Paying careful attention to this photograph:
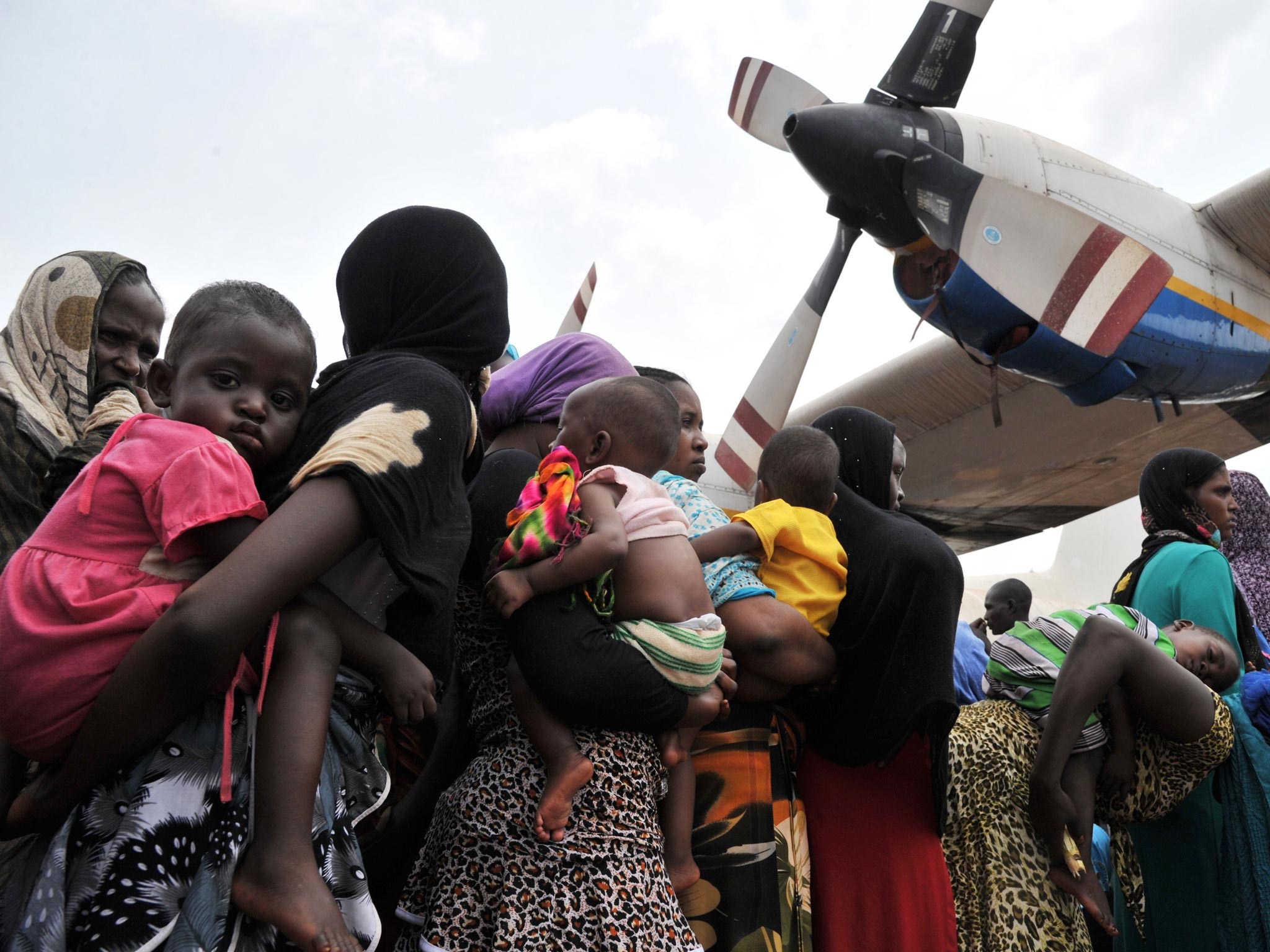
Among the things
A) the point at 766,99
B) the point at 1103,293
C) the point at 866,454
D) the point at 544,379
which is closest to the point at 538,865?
the point at 544,379

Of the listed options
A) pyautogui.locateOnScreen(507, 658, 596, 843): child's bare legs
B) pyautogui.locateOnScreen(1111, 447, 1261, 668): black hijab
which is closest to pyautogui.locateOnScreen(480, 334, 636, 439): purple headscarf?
pyautogui.locateOnScreen(507, 658, 596, 843): child's bare legs

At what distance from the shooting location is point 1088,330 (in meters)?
5.44

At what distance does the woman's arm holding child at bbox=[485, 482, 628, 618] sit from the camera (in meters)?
1.46

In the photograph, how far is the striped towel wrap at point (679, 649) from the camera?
4.85 ft

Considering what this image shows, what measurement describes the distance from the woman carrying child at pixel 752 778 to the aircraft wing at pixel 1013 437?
19.1 feet

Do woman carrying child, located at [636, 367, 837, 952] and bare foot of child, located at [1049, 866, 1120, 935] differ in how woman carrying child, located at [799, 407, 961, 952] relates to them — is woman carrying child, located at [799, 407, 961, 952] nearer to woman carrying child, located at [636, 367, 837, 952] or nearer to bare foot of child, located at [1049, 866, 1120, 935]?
woman carrying child, located at [636, 367, 837, 952]

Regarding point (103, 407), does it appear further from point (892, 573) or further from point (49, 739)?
point (892, 573)

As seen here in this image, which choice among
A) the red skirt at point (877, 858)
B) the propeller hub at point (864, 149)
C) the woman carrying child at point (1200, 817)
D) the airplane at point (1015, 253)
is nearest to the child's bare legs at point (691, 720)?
the red skirt at point (877, 858)

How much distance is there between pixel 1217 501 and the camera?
3514 millimetres

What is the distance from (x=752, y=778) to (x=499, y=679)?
0.59 meters

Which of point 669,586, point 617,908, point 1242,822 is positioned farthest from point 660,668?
point 1242,822

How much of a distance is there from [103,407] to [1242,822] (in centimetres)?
325

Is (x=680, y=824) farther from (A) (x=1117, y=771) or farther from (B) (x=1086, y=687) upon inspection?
(A) (x=1117, y=771)

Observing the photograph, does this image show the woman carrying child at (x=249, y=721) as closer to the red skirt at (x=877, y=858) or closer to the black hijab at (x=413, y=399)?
the black hijab at (x=413, y=399)
